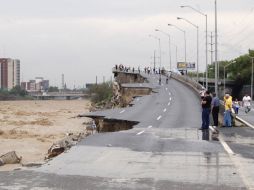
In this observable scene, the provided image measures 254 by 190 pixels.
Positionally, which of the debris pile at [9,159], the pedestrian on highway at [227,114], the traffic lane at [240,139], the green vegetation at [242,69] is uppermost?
the green vegetation at [242,69]

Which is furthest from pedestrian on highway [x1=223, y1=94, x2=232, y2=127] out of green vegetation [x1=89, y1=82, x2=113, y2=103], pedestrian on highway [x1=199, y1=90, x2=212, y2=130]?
green vegetation [x1=89, y1=82, x2=113, y2=103]

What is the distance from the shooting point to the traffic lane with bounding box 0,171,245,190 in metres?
11.1

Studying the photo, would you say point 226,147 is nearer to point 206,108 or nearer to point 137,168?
point 137,168

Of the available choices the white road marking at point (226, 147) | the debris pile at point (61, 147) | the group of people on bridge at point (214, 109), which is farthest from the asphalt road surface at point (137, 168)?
the group of people on bridge at point (214, 109)

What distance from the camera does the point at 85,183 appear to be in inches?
460

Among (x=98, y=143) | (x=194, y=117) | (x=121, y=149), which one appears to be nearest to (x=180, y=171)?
(x=121, y=149)

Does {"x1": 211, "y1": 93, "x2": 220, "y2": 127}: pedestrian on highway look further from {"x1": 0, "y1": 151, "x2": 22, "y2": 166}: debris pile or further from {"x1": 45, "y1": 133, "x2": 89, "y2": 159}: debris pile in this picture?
{"x1": 0, "y1": 151, "x2": 22, "y2": 166}: debris pile

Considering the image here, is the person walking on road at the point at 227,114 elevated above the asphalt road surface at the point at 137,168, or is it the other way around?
the person walking on road at the point at 227,114

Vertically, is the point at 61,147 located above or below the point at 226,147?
below

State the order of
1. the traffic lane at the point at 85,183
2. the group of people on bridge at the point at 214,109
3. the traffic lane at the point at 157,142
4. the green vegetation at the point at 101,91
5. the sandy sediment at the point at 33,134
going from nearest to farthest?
the traffic lane at the point at 85,183
the traffic lane at the point at 157,142
the group of people on bridge at the point at 214,109
the sandy sediment at the point at 33,134
the green vegetation at the point at 101,91

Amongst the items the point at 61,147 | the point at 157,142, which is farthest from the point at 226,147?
the point at 61,147

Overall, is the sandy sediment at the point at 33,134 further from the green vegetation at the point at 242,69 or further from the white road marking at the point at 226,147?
the green vegetation at the point at 242,69

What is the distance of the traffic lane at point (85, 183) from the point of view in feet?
36.5

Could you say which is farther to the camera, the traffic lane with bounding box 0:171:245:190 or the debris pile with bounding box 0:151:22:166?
the debris pile with bounding box 0:151:22:166
